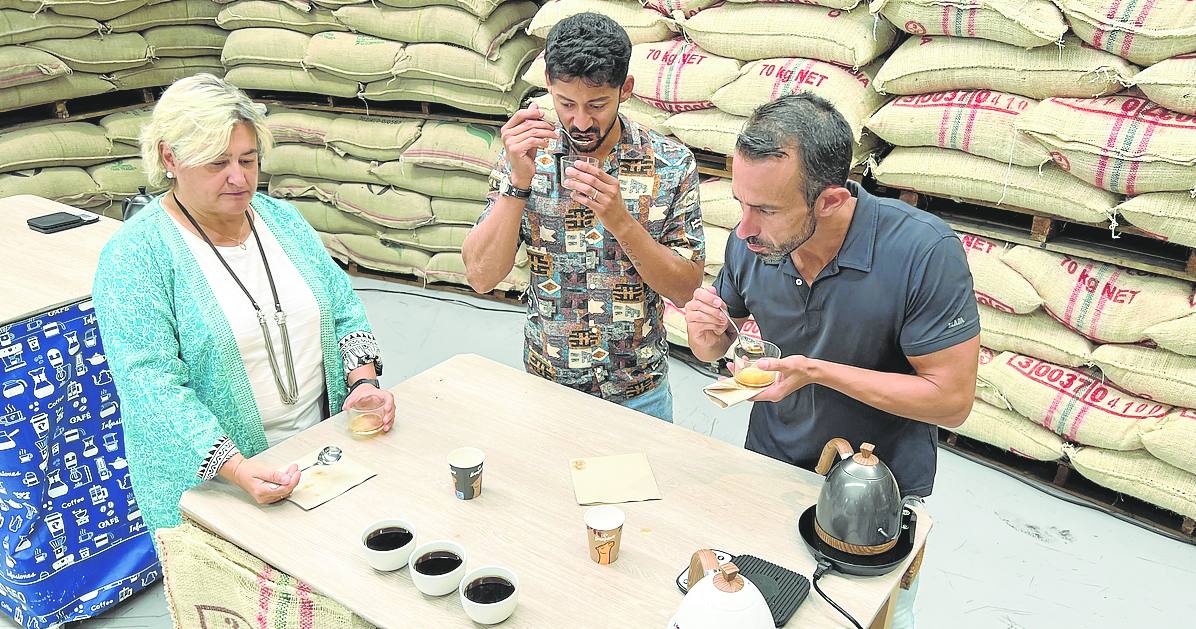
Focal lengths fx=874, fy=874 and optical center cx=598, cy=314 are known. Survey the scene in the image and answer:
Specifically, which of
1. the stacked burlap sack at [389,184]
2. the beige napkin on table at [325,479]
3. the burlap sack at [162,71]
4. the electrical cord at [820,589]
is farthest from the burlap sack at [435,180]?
the electrical cord at [820,589]

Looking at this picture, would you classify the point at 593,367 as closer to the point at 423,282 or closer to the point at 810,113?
the point at 810,113

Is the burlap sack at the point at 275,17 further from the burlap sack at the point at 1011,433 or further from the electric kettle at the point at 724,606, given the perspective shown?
the electric kettle at the point at 724,606

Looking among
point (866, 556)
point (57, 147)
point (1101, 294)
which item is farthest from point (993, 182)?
point (57, 147)

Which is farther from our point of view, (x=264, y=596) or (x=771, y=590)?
(x=264, y=596)

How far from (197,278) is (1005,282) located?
3033 mm

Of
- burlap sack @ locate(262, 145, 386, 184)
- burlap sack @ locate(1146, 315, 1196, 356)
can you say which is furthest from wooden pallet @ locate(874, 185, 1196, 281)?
burlap sack @ locate(262, 145, 386, 184)

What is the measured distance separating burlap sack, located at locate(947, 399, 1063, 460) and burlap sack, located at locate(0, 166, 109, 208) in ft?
17.2

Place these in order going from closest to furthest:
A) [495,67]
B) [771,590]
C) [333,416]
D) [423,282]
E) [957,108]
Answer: [771,590], [333,416], [957,108], [495,67], [423,282]

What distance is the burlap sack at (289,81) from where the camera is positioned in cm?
562

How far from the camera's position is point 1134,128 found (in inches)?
125

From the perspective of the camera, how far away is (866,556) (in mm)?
1805

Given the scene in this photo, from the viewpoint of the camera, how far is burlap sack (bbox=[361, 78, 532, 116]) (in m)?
5.18

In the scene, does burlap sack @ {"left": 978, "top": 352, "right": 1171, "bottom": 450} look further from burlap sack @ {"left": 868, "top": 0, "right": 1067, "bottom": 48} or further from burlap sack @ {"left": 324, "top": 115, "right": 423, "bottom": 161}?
burlap sack @ {"left": 324, "top": 115, "right": 423, "bottom": 161}

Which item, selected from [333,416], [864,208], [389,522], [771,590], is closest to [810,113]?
[864,208]
